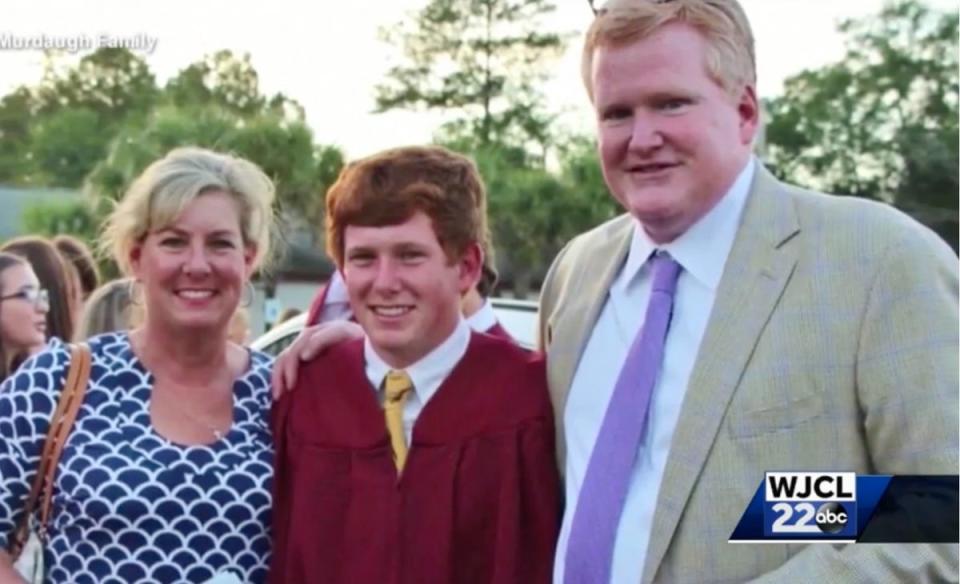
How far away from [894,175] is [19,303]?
231 cm

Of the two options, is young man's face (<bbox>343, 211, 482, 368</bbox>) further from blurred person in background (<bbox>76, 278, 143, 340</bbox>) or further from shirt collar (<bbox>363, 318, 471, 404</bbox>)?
blurred person in background (<bbox>76, 278, 143, 340</bbox>)

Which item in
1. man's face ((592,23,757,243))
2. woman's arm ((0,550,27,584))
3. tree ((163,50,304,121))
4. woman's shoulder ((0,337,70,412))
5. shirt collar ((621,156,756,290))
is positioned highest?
tree ((163,50,304,121))

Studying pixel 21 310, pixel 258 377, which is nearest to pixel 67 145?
pixel 21 310

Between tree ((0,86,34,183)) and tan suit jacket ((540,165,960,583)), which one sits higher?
tree ((0,86,34,183))

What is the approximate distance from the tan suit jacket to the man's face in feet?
0.29

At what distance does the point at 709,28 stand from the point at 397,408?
73 cm

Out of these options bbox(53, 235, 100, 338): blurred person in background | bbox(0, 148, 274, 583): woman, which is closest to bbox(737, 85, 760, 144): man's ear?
bbox(0, 148, 274, 583): woman

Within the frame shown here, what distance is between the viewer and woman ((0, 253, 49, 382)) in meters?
3.43

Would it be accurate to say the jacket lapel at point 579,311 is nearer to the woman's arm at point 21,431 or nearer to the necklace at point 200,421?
the necklace at point 200,421

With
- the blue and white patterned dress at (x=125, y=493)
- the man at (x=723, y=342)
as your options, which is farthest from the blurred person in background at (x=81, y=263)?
the man at (x=723, y=342)

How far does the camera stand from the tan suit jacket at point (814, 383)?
165 centimetres

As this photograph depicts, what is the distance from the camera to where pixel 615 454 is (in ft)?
6.01

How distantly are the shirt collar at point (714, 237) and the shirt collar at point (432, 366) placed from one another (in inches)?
15.0

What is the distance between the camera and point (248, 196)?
2.16 meters
